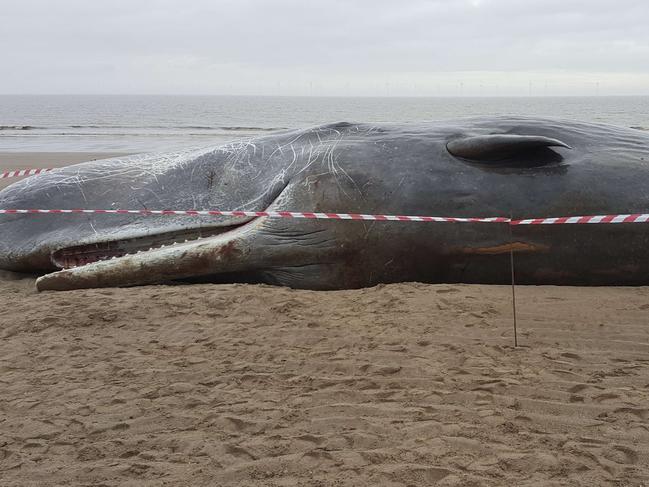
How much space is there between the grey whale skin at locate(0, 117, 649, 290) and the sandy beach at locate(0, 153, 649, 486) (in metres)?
0.27

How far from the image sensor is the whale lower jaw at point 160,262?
6.20 metres

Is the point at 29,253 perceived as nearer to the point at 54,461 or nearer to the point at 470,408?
the point at 54,461

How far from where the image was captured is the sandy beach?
3.24m

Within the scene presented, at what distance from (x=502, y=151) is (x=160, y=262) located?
356cm

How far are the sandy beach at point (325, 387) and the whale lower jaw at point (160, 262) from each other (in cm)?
20

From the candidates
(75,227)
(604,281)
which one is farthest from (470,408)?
(75,227)

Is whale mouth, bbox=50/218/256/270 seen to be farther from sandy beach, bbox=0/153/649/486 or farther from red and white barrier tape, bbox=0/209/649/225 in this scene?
sandy beach, bbox=0/153/649/486

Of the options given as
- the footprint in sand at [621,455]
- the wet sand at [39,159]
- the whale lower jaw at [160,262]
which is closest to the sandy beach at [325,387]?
the footprint in sand at [621,455]

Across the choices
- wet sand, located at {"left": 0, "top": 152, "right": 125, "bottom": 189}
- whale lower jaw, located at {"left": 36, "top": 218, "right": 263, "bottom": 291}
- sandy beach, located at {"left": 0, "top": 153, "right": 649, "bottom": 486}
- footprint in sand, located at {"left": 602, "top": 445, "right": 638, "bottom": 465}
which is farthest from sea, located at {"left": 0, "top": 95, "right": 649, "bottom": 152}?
footprint in sand, located at {"left": 602, "top": 445, "right": 638, "bottom": 465}

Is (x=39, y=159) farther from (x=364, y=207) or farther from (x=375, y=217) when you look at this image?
(x=375, y=217)

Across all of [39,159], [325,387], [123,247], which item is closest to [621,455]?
[325,387]

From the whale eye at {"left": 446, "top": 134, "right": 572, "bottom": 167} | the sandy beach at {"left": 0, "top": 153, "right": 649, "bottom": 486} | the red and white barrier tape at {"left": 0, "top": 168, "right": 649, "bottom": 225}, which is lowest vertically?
the sandy beach at {"left": 0, "top": 153, "right": 649, "bottom": 486}

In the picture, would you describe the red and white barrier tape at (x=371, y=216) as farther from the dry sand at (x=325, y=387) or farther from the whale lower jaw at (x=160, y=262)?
the dry sand at (x=325, y=387)

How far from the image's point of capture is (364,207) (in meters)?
6.12
